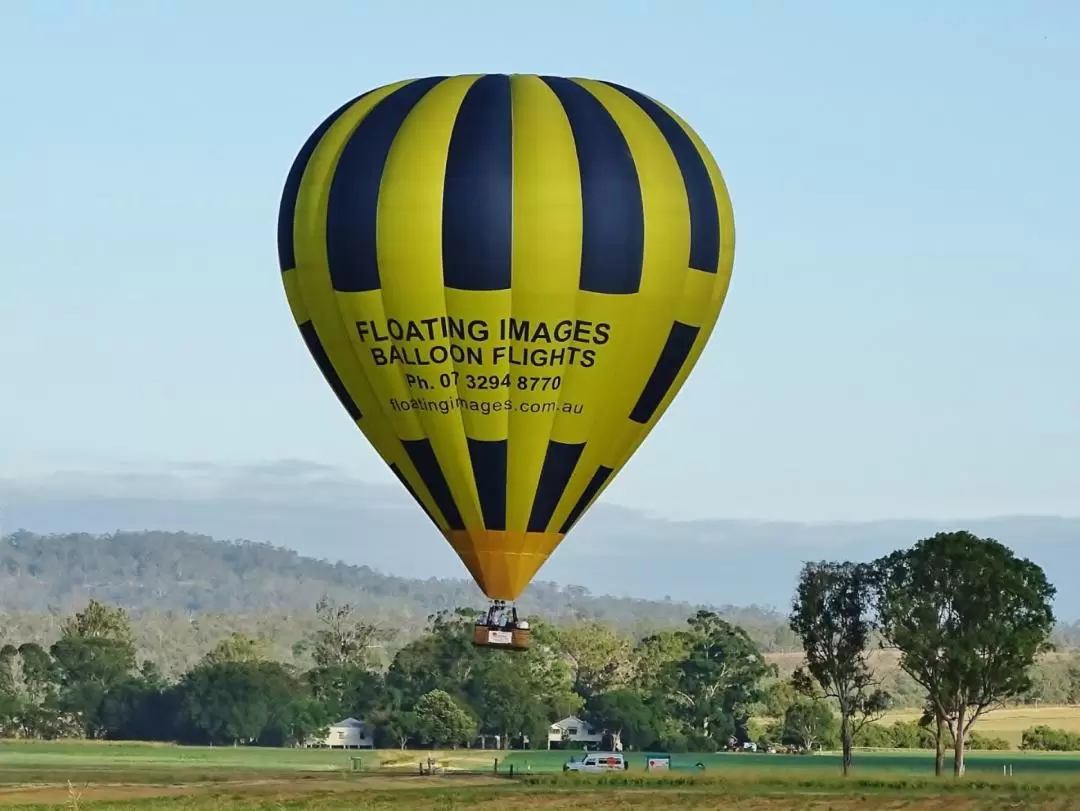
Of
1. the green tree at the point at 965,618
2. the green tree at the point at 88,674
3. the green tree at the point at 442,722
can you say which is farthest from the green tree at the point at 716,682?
the green tree at the point at 965,618

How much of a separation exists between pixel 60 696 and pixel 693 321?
14294 centimetres

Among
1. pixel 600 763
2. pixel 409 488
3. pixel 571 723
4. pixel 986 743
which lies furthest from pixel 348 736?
pixel 409 488

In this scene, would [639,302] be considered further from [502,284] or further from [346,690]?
[346,690]

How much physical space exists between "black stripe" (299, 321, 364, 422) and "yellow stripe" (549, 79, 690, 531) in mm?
6082

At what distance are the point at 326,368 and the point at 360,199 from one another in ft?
16.9

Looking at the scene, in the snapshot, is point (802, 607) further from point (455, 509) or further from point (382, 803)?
point (455, 509)

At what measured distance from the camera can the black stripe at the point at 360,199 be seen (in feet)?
170

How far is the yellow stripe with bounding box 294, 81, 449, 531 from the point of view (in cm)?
5316

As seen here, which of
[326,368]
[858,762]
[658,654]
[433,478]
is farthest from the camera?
[658,654]

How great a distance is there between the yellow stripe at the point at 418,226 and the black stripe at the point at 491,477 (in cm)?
28

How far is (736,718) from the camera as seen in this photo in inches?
7077

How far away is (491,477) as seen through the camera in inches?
2067

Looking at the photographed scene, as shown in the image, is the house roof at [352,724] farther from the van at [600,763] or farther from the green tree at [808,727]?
the van at [600,763]

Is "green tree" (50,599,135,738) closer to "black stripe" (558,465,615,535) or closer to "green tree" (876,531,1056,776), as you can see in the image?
"green tree" (876,531,1056,776)
